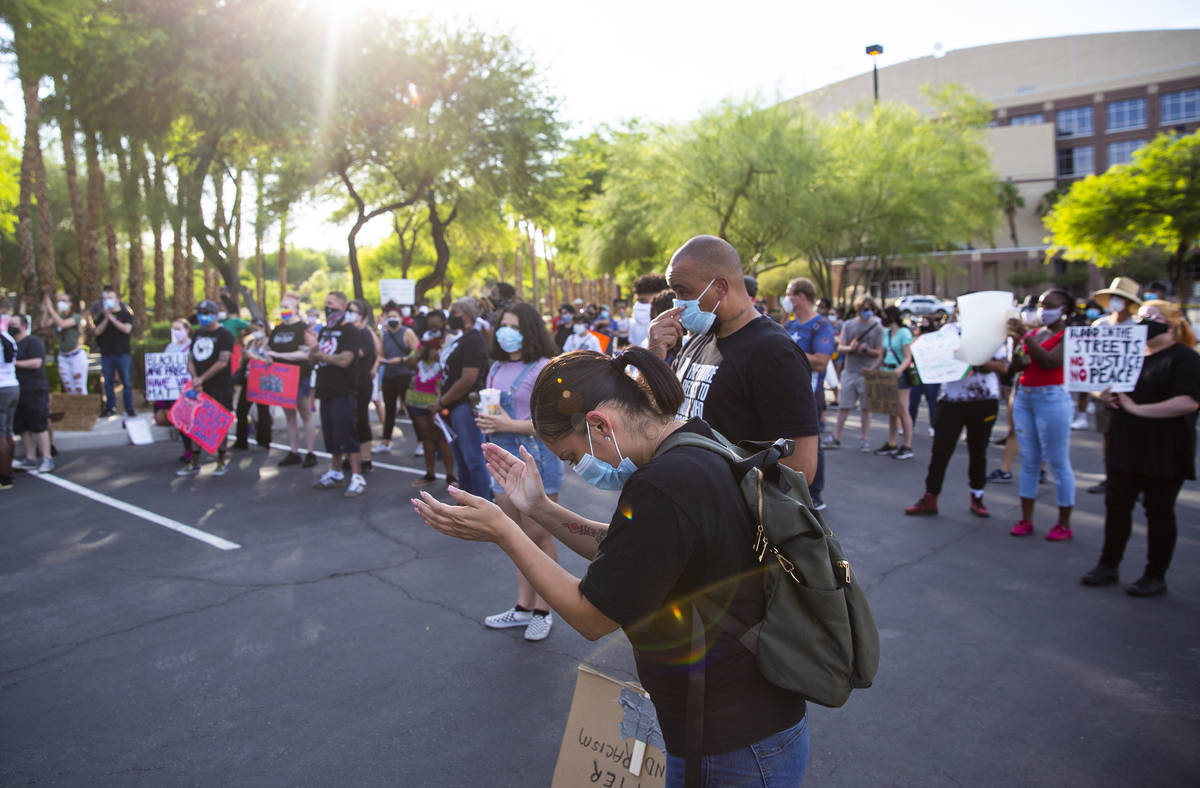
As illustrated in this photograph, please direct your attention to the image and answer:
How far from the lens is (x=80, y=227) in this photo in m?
21.9

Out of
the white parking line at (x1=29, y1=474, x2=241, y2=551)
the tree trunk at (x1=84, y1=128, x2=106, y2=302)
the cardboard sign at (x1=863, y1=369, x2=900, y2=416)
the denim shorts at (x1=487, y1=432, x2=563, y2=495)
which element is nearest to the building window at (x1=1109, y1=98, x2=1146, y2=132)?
the cardboard sign at (x1=863, y1=369, x2=900, y2=416)

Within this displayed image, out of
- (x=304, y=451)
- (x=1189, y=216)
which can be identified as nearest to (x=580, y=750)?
(x=304, y=451)

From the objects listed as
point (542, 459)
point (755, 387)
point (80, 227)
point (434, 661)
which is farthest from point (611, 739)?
point (80, 227)

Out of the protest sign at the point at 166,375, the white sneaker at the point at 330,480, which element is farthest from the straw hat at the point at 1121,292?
the protest sign at the point at 166,375

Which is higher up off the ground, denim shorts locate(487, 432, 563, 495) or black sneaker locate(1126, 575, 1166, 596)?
denim shorts locate(487, 432, 563, 495)

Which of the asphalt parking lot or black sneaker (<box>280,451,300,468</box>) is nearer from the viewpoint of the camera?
the asphalt parking lot

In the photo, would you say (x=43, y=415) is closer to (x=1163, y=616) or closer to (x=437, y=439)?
(x=437, y=439)

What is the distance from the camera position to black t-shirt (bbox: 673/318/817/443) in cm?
285

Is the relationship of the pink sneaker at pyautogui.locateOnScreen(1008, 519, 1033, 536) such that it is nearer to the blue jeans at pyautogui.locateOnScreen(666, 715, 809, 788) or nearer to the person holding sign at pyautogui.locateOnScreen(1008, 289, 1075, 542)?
the person holding sign at pyautogui.locateOnScreen(1008, 289, 1075, 542)

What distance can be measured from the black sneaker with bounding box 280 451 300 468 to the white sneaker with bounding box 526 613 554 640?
6.10 metres

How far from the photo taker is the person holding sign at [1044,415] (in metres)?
5.95

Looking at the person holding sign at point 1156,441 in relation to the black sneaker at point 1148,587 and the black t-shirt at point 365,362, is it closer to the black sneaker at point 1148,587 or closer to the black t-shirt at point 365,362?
the black sneaker at point 1148,587

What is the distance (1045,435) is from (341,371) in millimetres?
6621

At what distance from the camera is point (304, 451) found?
34.1 ft
